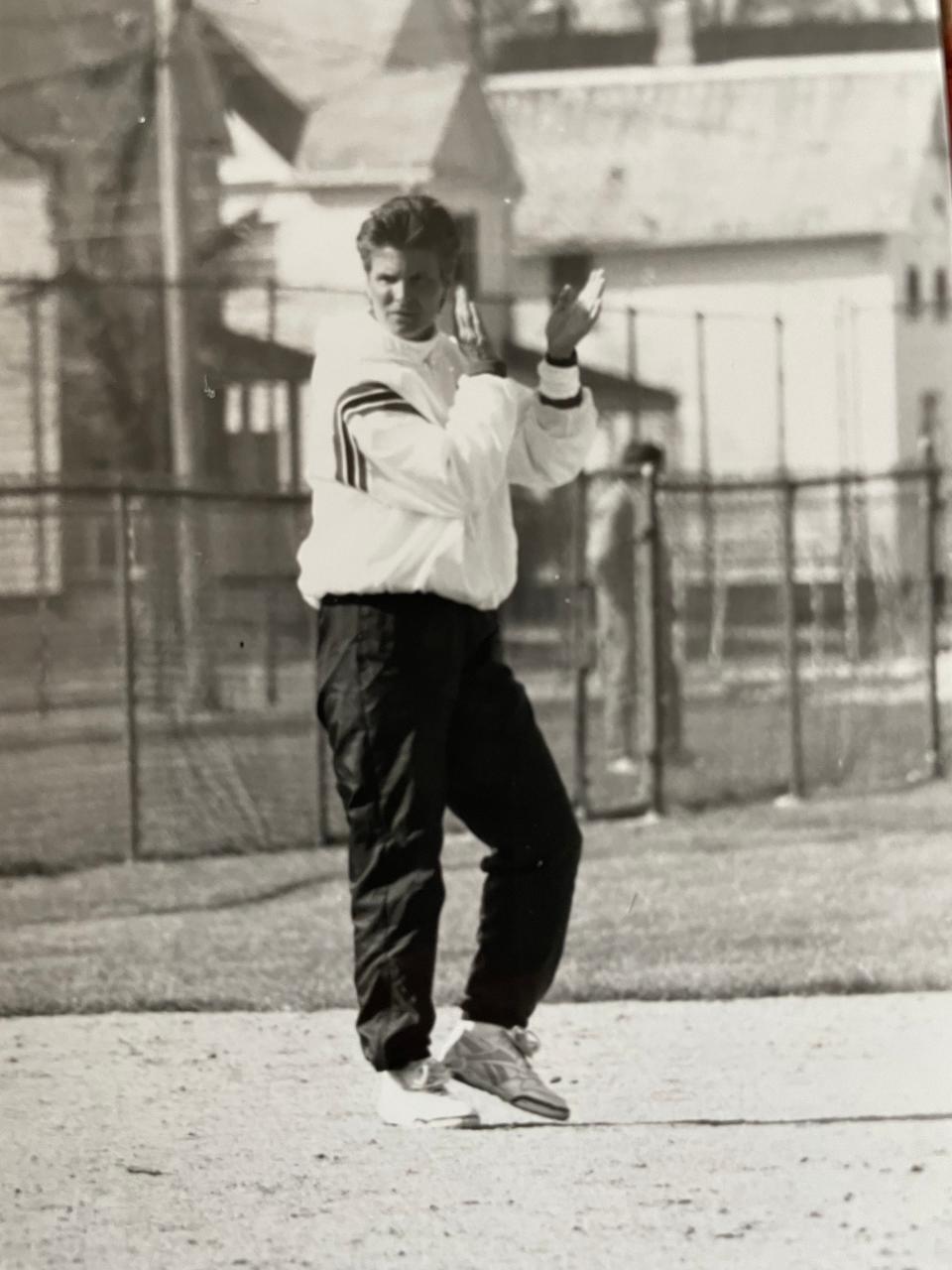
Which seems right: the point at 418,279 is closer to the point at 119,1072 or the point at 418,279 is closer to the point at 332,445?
the point at 332,445

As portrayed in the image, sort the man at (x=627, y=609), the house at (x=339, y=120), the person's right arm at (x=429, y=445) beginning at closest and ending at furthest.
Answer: the person's right arm at (x=429, y=445), the house at (x=339, y=120), the man at (x=627, y=609)

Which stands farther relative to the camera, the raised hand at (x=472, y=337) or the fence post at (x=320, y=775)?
the fence post at (x=320, y=775)

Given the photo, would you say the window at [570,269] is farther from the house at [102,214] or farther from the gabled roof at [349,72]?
the house at [102,214]

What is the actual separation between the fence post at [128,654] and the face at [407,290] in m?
0.57

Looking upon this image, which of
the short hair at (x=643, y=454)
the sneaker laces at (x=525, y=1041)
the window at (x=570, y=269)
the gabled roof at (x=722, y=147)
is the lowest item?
the sneaker laces at (x=525, y=1041)

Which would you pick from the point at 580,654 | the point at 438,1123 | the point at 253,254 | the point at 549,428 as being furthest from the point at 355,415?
the point at 438,1123

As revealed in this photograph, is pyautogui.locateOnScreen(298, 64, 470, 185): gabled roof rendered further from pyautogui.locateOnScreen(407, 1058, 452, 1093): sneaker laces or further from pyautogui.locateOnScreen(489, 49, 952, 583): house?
pyautogui.locateOnScreen(407, 1058, 452, 1093): sneaker laces

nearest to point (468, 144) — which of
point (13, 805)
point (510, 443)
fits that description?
point (510, 443)

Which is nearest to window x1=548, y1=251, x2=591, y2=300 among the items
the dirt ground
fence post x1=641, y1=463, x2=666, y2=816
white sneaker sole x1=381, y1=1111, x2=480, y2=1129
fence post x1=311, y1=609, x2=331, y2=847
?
fence post x1=641, y1=463, x2=666, y2=816

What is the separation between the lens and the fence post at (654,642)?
4219 millimetres

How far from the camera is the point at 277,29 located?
158 inches

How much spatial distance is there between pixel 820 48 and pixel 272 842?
159 centimetres

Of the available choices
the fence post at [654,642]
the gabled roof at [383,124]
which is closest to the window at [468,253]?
the gabled roof at [383,124]

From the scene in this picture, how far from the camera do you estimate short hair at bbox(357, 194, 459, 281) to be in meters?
3.89
